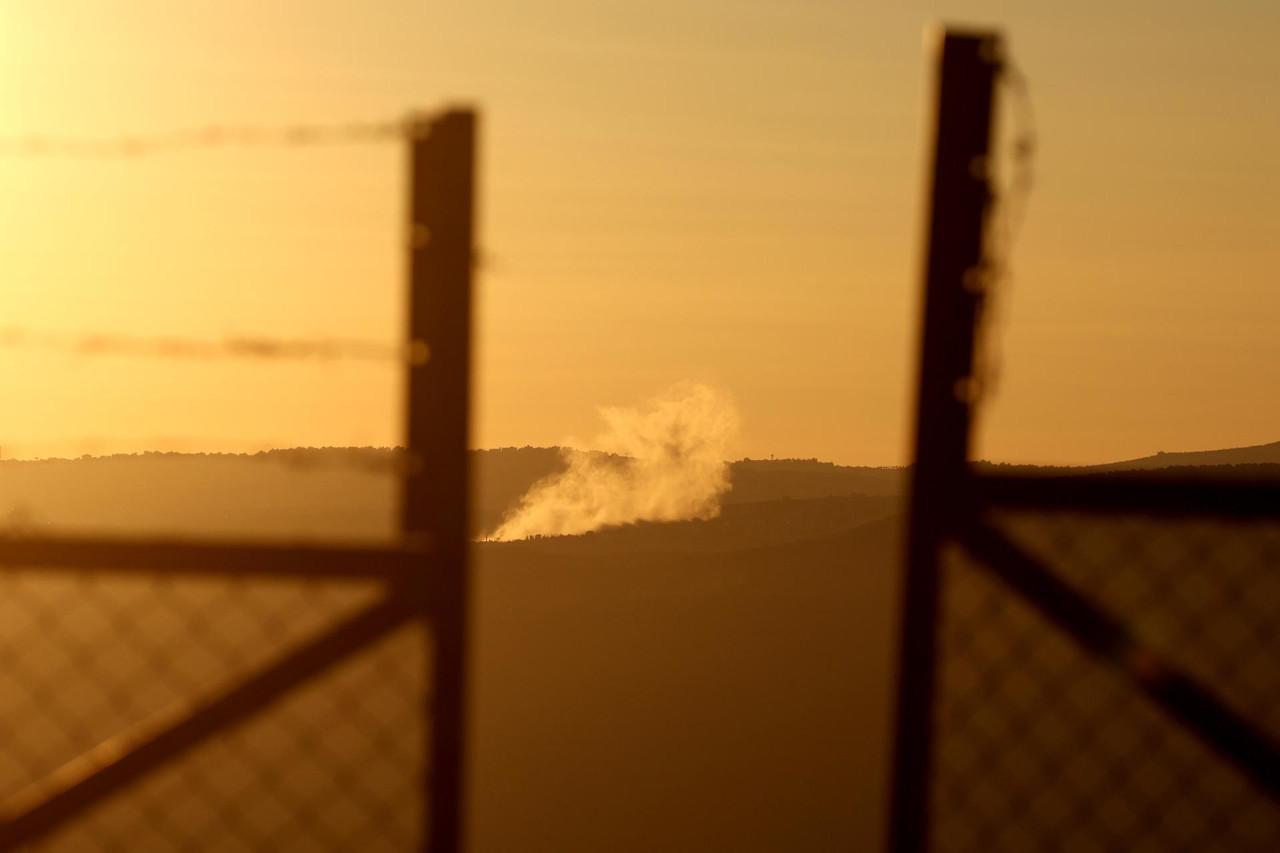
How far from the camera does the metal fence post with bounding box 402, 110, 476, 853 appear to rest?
2922mm

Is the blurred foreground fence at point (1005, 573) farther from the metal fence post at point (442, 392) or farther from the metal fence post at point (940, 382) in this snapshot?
the metal fence post at point (442, 392)

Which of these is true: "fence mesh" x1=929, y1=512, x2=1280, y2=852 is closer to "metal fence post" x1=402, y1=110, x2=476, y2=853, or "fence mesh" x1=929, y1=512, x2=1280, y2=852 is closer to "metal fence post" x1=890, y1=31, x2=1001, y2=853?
"metal fence post" x1=890, y1=31, x2=1001, y2=853

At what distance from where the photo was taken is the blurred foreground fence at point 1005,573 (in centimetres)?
278

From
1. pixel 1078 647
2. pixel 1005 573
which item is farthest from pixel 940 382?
pixel 1078 647

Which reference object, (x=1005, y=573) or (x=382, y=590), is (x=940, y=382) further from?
(x=382, y=590)

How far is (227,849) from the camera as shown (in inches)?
1501

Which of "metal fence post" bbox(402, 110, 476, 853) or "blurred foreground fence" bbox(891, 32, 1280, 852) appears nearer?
"blurred foreground fence" bbox(891, 32, 1280, 852)

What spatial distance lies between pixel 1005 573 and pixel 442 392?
1.26 metres

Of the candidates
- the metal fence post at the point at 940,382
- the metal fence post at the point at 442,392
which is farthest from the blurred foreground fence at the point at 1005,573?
the metal fence post at the point at 442,392

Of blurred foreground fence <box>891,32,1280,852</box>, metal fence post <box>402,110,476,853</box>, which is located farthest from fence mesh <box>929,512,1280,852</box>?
metal fence post <box>402,110,476,853</box>

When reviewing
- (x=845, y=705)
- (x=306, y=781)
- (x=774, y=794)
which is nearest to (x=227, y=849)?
(x=306, y=781)

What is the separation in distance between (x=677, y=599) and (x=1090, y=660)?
42.3m

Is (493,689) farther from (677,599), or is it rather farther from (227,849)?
(227,849)

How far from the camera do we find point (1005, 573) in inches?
111
